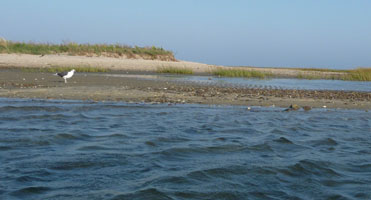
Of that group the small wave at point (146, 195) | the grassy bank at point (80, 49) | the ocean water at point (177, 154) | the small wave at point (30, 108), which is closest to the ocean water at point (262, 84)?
the ocean water at point (177, 154)

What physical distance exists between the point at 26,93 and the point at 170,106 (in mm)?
4162

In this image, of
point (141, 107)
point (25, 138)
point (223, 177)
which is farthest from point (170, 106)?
point (223, 177)

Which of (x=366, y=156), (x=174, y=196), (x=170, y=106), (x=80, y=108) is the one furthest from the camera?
(x=170, y=106)

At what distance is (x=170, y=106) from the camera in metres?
11.1

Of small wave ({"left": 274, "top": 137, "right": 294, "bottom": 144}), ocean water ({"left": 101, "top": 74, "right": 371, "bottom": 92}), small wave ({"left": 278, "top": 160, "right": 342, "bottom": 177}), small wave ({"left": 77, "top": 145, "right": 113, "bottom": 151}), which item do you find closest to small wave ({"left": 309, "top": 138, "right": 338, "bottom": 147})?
small wave ({"left": 274, "top": 137, "right": 294, "bottom": 144})

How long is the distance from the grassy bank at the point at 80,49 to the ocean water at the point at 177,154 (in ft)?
66.4

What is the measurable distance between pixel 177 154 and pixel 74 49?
1020 inches

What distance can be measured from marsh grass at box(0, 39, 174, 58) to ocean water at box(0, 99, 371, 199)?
20.2 meters

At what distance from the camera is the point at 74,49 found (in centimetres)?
3091

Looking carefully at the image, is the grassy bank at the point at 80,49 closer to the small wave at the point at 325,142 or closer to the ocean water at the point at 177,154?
the ocean water at the point at 177,154

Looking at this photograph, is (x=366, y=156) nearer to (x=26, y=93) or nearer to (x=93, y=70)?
(x=26, y=93)

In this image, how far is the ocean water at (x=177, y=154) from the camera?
15.8 feet

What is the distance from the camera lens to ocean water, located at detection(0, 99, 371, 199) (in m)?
4.81

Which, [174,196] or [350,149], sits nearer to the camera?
[174,196]
